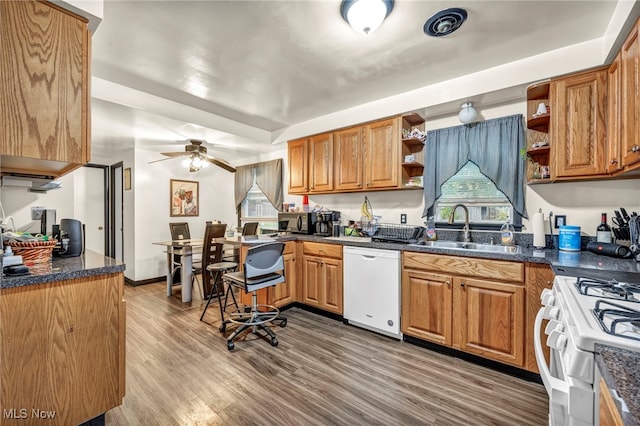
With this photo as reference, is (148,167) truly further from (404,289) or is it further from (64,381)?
(404,289)

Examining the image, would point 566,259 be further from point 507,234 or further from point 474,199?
point 474,199

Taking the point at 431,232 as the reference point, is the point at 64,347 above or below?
below

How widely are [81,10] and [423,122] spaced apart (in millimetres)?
2933

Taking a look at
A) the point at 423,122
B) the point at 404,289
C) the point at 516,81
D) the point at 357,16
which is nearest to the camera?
the point at 357,16

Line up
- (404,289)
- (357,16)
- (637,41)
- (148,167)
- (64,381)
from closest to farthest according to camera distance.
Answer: (64,381), (637,41), (357,16), (404,289), (148,167)

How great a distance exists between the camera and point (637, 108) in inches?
60.3

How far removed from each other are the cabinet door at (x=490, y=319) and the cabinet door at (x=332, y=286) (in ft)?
3.81

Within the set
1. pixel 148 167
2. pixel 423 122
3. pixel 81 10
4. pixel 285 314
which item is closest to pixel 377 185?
pixel 423 122

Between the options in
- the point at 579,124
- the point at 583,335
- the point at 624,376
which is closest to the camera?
the point at 624,376

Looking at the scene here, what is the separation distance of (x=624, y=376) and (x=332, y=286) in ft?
8.26

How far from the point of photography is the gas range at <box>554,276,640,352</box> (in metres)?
0.81

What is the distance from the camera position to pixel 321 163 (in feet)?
11.8

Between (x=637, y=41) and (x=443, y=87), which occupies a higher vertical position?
(x=443, y=87)

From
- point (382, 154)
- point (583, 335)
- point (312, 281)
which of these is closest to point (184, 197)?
point (312, 281)
